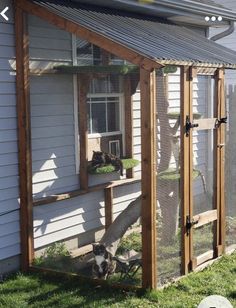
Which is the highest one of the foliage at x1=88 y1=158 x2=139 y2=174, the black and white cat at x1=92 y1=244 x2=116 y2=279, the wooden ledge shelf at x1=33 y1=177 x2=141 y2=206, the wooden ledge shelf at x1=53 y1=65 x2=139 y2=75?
the wooden ledge shelf at x1=53 y1=65 x2=139 y2=75

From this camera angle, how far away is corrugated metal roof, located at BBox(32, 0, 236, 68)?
16.4 ft

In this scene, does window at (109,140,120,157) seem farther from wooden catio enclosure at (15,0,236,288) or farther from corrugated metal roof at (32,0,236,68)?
corrugated metal roof at (32,0,236,68)

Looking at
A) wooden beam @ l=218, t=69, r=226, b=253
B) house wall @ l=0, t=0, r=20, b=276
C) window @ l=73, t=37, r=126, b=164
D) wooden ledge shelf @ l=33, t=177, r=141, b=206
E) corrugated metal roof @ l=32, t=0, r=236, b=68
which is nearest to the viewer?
corrugated metal roof @ l=32, t=0, r=236, b=68

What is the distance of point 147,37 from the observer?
5.59 m

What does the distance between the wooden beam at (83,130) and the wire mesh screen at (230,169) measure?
162 cm

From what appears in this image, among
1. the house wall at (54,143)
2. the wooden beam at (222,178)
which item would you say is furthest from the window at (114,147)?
the wooden beam at (222,178)

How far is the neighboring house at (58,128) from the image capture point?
553 centimetres

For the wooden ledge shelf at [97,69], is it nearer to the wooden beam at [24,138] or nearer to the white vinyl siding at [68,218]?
the wooden beam at [24,138]

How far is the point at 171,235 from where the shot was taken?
5.34 metres

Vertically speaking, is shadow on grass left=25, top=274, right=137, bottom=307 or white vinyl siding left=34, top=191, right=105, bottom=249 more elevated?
white vinyl siding left=34, top=191, right=105, bottom=249

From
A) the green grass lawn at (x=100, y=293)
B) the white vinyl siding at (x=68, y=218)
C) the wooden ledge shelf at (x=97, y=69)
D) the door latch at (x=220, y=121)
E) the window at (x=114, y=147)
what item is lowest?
the green grass lawn at (x=100, y=293)

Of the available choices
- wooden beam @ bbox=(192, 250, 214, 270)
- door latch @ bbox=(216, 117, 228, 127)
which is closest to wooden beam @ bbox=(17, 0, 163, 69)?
door latch @ bbox=(216, 117, 228, 127)

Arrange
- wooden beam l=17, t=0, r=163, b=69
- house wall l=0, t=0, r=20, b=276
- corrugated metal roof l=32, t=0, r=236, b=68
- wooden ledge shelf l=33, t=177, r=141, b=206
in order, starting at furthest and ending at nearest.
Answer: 1. wooden ledge shelf l=33, t=177, r=141, b=206
2. house wall l=0, t=0, r=20, b=276
3. corrugated metal roof l=32, t=0, r=236, b=68
4. wooden beam l=17, t=0, r=163, b=69

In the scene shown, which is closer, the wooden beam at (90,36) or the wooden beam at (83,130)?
the wooden beam at (90,36)
